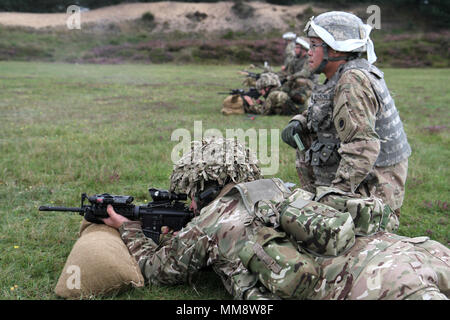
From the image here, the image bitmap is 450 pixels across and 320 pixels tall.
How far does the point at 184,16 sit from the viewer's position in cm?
4869

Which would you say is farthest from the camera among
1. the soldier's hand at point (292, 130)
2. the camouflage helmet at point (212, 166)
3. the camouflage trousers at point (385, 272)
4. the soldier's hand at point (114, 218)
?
the soldier's hand at point (292, 130)

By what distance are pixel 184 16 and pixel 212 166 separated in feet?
157

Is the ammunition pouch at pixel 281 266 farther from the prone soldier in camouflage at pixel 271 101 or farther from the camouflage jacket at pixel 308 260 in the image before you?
the prone soldier in camouflage at pixel 271 101

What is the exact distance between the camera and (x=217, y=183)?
358 cm

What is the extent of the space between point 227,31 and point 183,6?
768 centimetres

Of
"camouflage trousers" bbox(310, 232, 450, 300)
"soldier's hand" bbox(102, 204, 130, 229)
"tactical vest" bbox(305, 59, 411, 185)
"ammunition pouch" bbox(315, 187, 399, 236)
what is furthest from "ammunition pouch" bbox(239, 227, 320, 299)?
"tactical vest" bbox(305, 59, 411, 185)

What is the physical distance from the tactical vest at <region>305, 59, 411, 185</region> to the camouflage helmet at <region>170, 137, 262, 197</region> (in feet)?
2.59

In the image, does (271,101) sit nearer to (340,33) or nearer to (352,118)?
(340,33)

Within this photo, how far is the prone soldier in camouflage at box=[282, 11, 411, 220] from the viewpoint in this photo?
3553mm

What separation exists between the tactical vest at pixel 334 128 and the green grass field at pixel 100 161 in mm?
606

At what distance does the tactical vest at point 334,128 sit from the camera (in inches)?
150

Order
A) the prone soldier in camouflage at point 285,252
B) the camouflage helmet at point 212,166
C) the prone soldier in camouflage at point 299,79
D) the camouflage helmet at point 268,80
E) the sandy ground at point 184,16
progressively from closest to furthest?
the prone soldier in camouflage at point 285,252
the camouflage helmet at point 212,166
the prone soldier in camouflage at point 299,79
the camouflage helmet at point 268,80
the sandy ground at point 184,16

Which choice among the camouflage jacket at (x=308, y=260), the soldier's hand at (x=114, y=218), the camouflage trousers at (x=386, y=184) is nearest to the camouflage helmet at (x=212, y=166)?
the camouflage jacket at (x=308, y=260)

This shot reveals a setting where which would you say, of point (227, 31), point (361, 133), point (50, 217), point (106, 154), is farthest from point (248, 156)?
point (227, 31)
